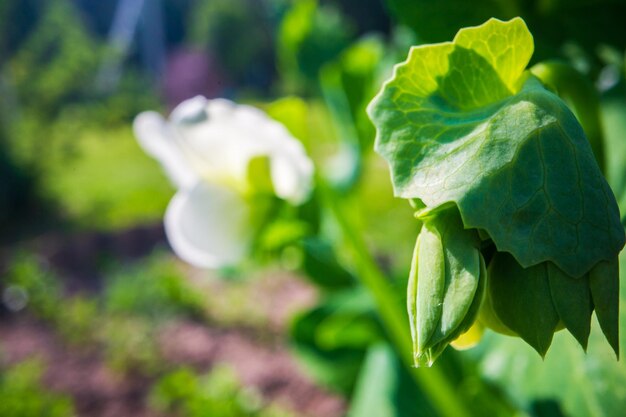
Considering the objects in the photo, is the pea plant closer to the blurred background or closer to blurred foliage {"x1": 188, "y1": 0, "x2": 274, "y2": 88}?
the blurred background

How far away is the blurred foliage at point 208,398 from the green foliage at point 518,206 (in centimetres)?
161

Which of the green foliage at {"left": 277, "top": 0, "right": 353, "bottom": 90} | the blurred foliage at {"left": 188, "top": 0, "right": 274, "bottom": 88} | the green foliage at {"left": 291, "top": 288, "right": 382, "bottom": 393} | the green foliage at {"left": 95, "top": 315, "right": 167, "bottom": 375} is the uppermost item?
the green foliage at {"left": 277, "top": 0, "right": 353, "bottom": 90}

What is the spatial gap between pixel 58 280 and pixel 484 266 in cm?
307

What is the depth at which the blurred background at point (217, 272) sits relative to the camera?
0.40 metres

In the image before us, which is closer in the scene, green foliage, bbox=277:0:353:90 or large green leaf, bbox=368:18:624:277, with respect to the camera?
large green leaf, bbox=368:18:624:277

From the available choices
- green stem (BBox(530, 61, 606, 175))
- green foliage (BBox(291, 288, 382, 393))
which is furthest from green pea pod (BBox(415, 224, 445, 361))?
green foliage (BBox(291, 288, 382, 393))

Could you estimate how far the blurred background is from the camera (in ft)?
1.32

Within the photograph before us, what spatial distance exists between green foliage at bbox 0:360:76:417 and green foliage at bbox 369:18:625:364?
71.8 inches

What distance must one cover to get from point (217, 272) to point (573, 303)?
619mm

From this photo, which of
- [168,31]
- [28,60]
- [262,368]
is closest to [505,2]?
[262,368]

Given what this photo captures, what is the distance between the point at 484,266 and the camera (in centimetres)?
18

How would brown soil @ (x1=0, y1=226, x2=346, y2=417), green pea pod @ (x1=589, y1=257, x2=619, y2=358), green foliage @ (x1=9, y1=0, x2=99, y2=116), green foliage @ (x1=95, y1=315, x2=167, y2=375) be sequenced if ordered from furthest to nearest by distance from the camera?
green foliage @ (x1=9, y1=0, x2=99, y2=116), green foliage @ (x1=95, y1=315, x2=167, y2=375), brown soil @ (x1=0, y1=226, x2=346, y2=417), green pea pod @ (x1=589, y1=257, x2=619, y2=358)

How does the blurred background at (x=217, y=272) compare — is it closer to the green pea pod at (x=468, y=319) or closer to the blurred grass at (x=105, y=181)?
the blurred grass at (x=105, y=181)

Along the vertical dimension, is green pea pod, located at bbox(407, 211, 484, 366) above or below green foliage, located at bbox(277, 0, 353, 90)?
above
